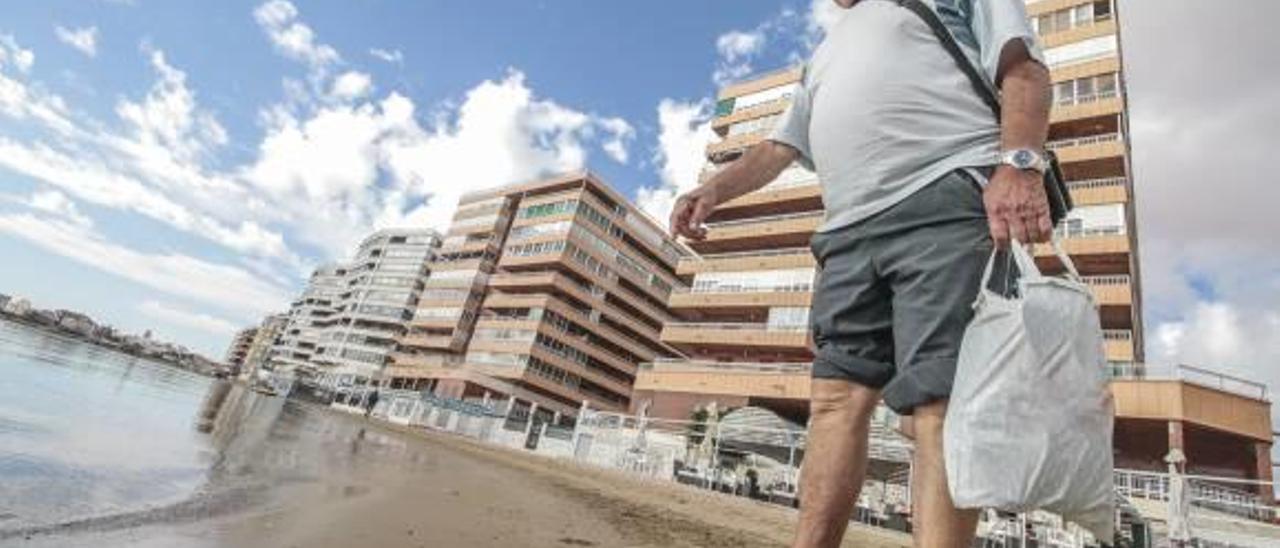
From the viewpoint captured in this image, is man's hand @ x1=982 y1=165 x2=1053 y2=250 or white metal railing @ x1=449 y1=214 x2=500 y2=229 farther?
white metal railing @ x1=449 y1=214 x2=500 y2=229

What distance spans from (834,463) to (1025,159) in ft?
2.68

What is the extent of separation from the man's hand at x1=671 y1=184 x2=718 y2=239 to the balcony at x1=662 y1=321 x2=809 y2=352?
31.4 metres

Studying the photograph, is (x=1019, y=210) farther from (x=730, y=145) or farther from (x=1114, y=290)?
(x=730, y=145)

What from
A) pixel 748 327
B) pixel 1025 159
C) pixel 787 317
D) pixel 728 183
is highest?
pixel 787 317

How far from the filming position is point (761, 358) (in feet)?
123

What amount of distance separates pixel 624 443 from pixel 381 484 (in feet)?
53.2

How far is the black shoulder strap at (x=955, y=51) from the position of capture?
1.85m

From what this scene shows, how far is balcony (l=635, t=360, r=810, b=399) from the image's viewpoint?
31.1 meters

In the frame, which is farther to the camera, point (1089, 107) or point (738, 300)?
point (738, 300)

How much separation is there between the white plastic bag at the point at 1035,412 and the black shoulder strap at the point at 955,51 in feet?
2.04

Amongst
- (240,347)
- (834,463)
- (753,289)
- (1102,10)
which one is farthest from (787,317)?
(240,347)

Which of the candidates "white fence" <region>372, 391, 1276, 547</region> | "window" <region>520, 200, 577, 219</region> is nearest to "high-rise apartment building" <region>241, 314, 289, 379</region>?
"window" <region>520, 200, 577, 219</region>

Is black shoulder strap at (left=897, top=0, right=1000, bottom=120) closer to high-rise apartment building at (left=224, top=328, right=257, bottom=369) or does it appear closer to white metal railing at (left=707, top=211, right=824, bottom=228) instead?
white metal railing at (left=707, top=211, right=824, bottom=228)

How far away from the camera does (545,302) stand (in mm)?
59375
